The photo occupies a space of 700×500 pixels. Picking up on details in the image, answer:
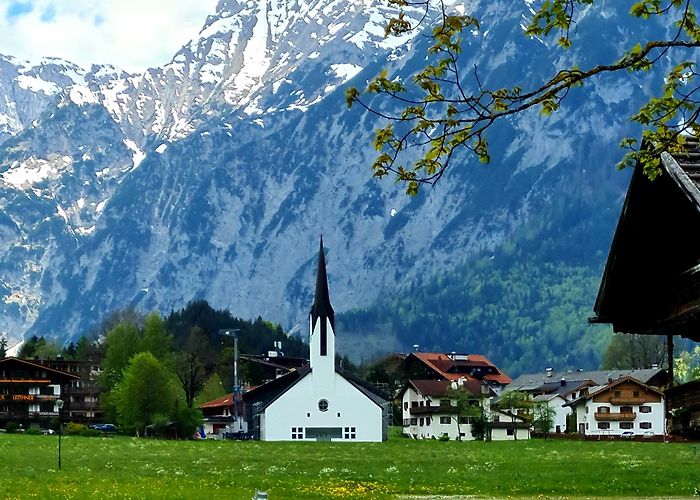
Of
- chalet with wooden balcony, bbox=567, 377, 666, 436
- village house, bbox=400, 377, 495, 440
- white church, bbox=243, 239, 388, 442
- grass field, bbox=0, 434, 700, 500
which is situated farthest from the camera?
chalet with wooden balcony, bbox=567, 377, 666, 436

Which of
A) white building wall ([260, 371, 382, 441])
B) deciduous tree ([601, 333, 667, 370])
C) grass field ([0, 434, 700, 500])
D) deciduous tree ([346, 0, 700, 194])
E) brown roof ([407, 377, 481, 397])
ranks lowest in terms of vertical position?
grass field ([0, 434, 700, 500])

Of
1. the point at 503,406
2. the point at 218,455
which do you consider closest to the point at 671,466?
the point at 218,455

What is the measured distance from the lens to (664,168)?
13.3 metres

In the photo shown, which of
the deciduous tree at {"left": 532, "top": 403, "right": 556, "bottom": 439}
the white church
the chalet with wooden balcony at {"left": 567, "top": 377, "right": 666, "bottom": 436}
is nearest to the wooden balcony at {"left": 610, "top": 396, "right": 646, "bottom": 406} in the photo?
the chalet with wooden balcony at {"left": 567, "top": 377, "right": 666, "bottom": 436}

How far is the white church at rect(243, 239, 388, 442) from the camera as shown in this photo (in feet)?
429

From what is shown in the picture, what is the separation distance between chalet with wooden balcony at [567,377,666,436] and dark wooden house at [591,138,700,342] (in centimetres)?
13114

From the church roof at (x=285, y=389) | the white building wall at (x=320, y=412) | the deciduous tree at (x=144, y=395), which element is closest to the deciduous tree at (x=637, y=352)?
the church roof at (x=285, y=389)

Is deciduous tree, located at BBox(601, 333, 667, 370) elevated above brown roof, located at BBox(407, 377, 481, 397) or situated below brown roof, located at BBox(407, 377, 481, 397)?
above

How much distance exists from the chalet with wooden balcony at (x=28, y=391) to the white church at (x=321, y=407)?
2461 centimetres

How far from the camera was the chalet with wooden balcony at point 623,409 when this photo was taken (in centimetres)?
14262

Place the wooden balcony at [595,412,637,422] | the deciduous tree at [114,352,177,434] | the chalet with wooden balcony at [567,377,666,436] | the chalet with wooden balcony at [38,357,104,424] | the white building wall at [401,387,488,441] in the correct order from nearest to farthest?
1. the deciduous tree at [114,352,177,434]
2. the white building wall at [401,387,488,441]
3. the chalet with wooden balcony at [567,377,666,436]
4. the wooden balcony at [595,412,637,422]
5. the chalet with wooden balcony at [38,357,104,424]

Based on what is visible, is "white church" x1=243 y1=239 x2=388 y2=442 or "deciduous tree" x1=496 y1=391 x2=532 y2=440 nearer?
"white church" x1=243 y1=239 x2=388 y2=442

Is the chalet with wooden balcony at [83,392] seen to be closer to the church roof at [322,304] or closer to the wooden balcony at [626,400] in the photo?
the church roof at [322,304]

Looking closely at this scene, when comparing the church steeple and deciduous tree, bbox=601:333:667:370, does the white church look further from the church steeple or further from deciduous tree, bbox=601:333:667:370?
deciduous tree, bbox=601:333:667:370
